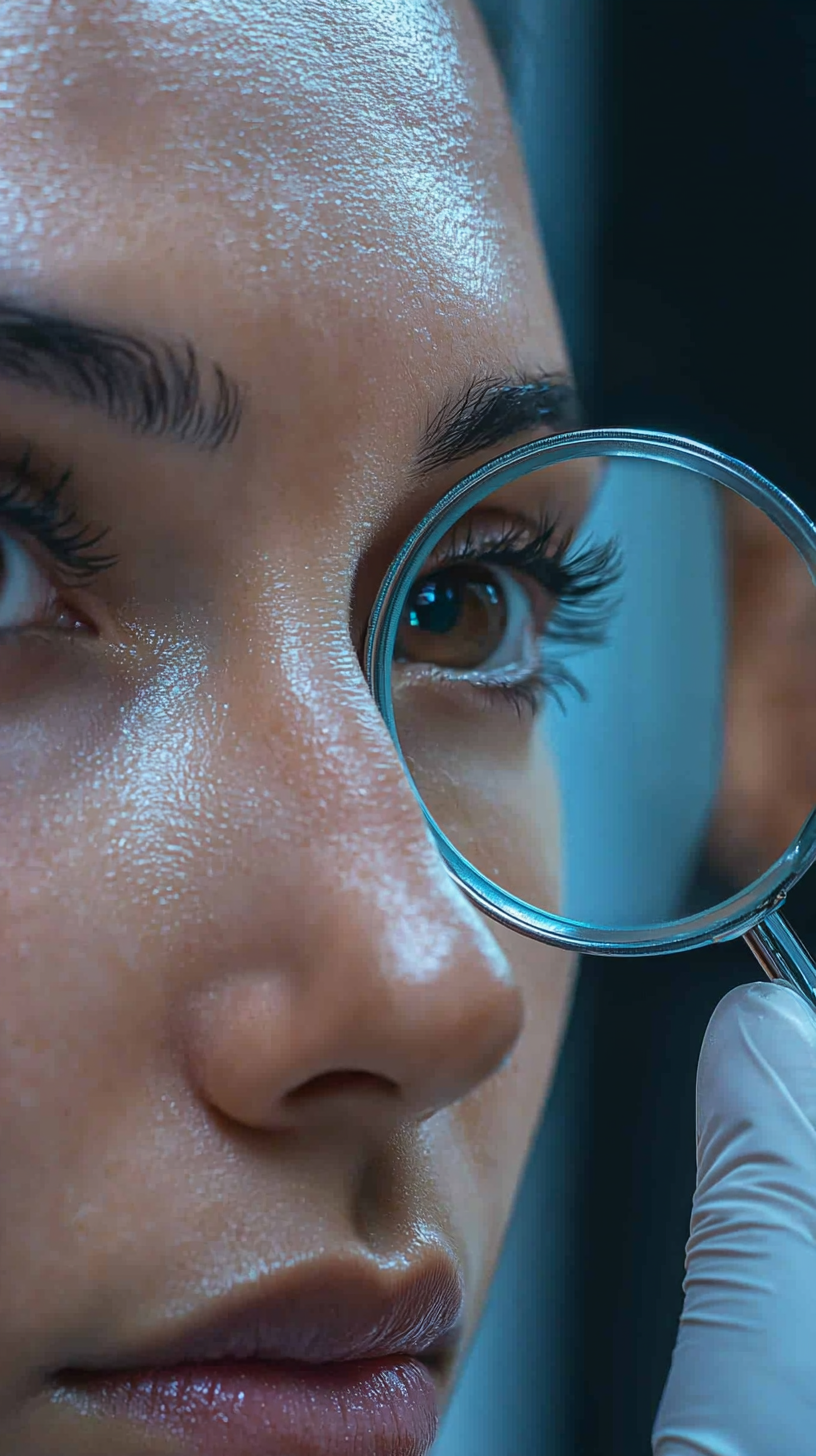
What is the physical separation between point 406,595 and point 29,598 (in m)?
0.25

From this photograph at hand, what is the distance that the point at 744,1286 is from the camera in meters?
0.73

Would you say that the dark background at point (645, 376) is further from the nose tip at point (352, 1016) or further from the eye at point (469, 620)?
the nose tip at point (352, 1016)

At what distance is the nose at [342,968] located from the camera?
60 centimetres

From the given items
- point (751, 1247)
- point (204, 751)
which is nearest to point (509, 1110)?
point (751, 1247)

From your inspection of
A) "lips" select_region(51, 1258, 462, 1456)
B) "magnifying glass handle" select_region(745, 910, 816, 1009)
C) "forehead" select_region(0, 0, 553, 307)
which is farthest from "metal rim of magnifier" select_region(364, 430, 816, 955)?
"lips" select_region(51, 1258, 462, 1456)

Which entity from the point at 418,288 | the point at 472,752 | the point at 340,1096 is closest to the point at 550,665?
the point at 472,752

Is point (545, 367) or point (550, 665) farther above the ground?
point (545, 367)

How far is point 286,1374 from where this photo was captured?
647 mm

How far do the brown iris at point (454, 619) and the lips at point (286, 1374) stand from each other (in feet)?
1.42

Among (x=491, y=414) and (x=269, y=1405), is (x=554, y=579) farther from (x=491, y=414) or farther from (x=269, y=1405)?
(x=269, y=1405)

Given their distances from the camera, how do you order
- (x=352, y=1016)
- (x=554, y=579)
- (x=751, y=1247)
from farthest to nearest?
1. (x=554, y=579)
2. (x=751, y=1247)
3. (x=352, y=1016)

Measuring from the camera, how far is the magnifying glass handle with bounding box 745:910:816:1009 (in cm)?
78

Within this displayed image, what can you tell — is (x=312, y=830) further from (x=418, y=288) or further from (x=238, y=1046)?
(x=418, y=288)

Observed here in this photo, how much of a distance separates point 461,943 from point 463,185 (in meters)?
0.53
